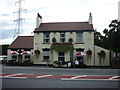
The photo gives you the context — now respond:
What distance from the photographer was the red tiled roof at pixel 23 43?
1156 inches

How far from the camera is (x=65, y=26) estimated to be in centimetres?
2862

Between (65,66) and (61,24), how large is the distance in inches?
328

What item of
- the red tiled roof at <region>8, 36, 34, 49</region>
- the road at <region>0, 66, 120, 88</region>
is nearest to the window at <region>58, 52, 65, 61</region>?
the red tiled roof at <region>8, 36, 34, 49</region>

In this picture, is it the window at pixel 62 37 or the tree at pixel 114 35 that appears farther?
the tree at pixel 114 35

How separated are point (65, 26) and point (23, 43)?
7.91 m

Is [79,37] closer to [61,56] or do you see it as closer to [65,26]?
[65,26]

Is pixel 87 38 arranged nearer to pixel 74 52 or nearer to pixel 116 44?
pixel 74 52

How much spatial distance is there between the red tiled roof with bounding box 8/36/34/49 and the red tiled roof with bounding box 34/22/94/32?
3.27 m

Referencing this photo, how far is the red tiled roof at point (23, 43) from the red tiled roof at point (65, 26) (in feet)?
10.7

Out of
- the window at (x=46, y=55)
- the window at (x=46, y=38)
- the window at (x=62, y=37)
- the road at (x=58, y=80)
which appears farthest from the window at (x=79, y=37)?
the road at (x=58, y=80)

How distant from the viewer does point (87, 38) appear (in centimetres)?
2652

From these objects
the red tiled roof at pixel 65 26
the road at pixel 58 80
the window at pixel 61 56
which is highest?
the red tiled roof at pixel 65 26

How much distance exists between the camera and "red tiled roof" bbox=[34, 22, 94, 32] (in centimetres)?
2725

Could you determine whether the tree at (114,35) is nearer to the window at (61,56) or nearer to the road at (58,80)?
the window at (61,56)
